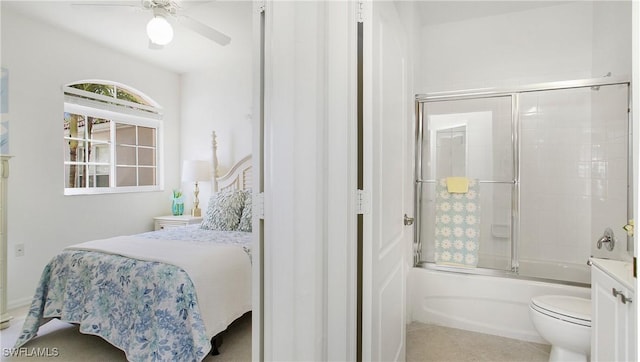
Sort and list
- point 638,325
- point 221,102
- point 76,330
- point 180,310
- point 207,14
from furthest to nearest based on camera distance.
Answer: point 221,102
point 207,14
point 76,330
point 180,310
point 638,325

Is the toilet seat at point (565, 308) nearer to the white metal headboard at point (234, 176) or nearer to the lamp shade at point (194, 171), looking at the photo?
the white metal headboard at point (234, 176)

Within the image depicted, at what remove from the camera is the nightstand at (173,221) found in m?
3.96

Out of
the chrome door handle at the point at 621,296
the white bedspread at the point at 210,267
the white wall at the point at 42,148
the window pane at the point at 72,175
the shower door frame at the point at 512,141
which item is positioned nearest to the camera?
the chrome door handle at the point at 621,296

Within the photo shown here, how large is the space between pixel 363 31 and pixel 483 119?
7.25 ft

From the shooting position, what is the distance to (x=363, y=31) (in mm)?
1238

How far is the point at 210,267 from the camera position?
208 centimetres

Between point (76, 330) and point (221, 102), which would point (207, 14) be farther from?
point (76, 330)

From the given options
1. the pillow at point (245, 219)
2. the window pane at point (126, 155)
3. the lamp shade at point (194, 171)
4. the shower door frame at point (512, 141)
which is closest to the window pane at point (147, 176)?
the window pane at point (126, 155)

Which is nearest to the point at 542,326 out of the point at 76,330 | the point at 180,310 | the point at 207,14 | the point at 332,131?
the point at 332,131

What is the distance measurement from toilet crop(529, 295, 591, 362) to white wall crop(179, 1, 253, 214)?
10.6 ft

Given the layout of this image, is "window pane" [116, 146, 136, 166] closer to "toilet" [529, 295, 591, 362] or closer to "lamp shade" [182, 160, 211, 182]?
"lamp shade" [182, 160, 211, 182]

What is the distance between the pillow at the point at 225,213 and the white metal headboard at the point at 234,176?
46 centimetres

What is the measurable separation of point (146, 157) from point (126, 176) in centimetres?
37

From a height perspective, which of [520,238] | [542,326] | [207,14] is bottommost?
[542,326]
